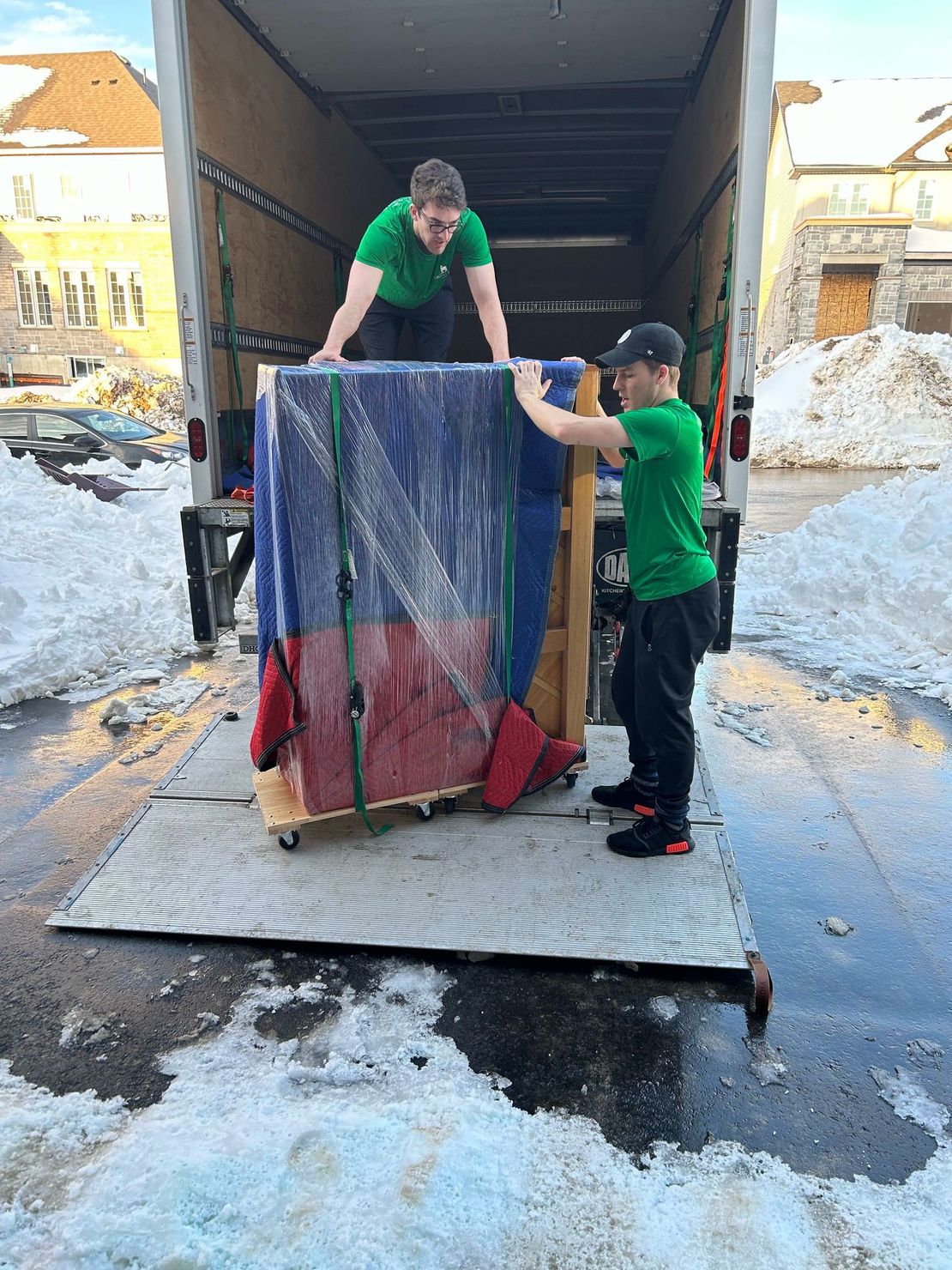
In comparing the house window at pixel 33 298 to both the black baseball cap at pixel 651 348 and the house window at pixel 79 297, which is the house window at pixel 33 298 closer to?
the house window at pixel 79 297

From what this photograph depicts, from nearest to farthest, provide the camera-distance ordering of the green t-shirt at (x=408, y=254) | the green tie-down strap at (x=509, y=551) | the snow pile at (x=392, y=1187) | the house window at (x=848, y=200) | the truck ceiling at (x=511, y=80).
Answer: the snow pile at (x=392, y=1187), the green tie-down strap at (x=509, y=551), the green t-shirt at (x=408, y=254), the truck ceiling at (x=511, y=80), the house window at (x=848, y=200)

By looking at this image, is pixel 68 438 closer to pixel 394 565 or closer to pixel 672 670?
pixel 394 565

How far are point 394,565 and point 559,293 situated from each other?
7.22 m

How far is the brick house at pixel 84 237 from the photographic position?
3005 cm

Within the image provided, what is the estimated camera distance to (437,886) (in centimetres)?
309

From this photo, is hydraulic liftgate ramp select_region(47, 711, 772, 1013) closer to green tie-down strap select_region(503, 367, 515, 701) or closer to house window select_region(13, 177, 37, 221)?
green tie-down strap select_region(503, 367, 515, 701)

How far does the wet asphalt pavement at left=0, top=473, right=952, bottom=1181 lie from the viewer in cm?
226

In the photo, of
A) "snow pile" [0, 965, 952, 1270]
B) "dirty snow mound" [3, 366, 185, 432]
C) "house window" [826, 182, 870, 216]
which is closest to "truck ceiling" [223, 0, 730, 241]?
"snow pile" [0, 965, 952, 1270]

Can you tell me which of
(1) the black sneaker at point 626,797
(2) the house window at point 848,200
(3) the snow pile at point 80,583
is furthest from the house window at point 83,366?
(1) the black sneaker at point 626,797

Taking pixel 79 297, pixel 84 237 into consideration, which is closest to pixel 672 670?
pixel 79 297

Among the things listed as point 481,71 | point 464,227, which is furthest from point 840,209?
point 464,227

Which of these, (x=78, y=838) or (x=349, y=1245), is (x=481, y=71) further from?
(x=349, y=1245)

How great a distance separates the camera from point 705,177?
205 inches

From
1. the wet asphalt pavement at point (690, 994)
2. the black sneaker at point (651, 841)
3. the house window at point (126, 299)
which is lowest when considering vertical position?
the wet asphalt pavement at point (690, 994)
